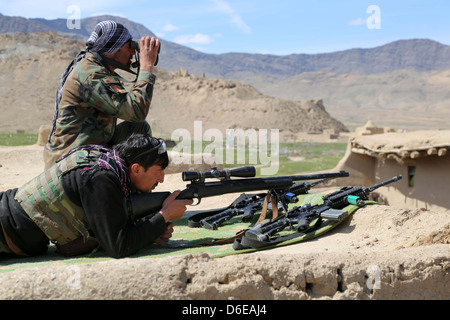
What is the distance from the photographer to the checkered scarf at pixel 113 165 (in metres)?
3.07

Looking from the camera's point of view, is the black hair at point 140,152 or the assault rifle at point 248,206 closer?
the black hair at point 140,152

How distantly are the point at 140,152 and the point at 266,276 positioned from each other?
1.10 meters

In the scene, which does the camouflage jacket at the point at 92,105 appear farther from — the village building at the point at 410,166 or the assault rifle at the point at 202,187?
the village building at the point at 410,166

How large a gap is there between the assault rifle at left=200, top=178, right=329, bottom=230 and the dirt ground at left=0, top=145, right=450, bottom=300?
1069 millimetres

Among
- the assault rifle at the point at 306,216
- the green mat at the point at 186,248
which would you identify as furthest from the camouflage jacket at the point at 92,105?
the assault rifle at the point at 306,216

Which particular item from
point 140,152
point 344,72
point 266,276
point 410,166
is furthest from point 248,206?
point 344,72

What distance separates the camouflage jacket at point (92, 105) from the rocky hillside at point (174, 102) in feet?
106

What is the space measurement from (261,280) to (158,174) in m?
1.03

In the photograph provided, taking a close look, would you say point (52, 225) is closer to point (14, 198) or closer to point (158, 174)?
point (14, 198)

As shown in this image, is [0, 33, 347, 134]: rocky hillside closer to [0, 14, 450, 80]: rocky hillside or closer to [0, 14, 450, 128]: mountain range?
[0, 14, 450, 128]: mountain range

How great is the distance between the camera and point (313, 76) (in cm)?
12075

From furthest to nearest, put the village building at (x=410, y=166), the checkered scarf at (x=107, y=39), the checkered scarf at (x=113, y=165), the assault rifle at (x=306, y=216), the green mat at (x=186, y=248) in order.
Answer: the village building at (x=410, y=166) → the checkered scarf at (x=107, y=39) → the assault rifle at (x=306, y=216) → the green mat at (x=186, y=248) → the checkered scarf at (x=113, y=165)

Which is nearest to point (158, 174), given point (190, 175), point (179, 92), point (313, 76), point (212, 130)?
point (190, 175)

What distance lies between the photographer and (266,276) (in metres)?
2.72
